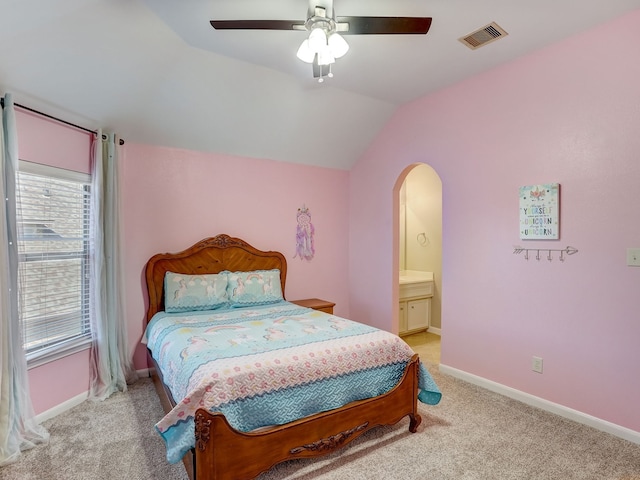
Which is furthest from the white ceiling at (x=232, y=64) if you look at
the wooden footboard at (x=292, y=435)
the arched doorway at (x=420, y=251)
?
the wooden footboard at (x=292, y=435)

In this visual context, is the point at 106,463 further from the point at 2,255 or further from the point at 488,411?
the point at 488,411

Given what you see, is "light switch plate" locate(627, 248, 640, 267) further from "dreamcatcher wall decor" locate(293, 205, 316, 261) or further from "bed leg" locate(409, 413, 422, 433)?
"dreamcatcher wall decor" locate(293, 205, 316, 261)

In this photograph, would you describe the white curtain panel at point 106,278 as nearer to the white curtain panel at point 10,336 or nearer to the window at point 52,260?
the window at point 52,260

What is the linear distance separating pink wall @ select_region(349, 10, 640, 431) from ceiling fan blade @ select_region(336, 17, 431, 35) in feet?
4.87

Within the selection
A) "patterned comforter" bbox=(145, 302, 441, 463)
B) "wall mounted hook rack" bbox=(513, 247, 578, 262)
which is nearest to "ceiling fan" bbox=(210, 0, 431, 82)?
"patterned comforter" bbox=(145, 302, 441, 463)

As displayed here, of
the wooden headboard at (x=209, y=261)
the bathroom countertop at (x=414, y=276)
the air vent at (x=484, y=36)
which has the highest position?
the air vent at (x=484, y=36)

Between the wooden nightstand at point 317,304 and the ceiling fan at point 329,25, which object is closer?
the ceiling fan at point 329,25

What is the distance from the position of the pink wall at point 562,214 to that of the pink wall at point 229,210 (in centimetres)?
129

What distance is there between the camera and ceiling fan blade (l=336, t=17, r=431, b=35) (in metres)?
1.77

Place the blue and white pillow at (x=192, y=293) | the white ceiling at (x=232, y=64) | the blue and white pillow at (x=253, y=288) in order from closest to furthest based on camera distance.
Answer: the white ceiling at (x=232, y=64) → the blue and white pillow at (x=192, y=293) → the blue and white pillow at (x=253, y=288)

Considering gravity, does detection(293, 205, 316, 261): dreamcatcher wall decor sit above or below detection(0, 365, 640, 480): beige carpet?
above

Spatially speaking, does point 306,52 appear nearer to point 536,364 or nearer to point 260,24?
point 260,24

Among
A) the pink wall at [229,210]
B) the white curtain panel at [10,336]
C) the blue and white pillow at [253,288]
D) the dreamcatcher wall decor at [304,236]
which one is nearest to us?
the white curtain panel at [10,336]

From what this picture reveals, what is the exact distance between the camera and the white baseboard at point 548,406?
2.31m
